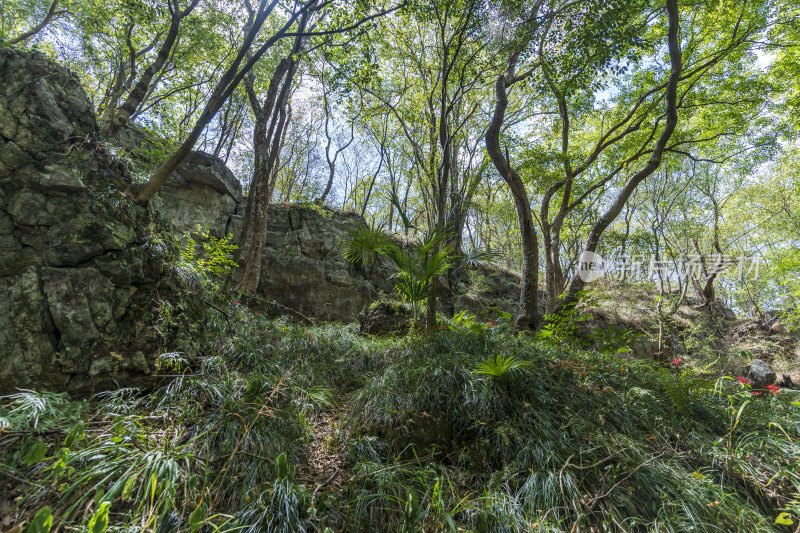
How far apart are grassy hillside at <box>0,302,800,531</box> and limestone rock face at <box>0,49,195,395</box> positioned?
289mm

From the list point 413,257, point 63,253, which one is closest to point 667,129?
point 413,257

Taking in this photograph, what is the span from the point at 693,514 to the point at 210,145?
19.0 m

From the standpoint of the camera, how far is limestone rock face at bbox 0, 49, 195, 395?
221 cm

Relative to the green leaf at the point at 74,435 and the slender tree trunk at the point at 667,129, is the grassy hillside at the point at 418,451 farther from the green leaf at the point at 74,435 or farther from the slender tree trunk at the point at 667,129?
the slender tree trunk at the point at 667,129

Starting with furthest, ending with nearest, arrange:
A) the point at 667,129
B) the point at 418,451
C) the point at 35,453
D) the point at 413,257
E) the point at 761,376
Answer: the point at 761,376, the point at 667,129, the point at 413,257, the point at 418,451, the point at 35,453

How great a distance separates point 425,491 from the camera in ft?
7.01

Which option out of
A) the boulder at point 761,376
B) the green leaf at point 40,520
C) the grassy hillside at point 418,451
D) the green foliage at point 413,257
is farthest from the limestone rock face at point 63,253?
the boulder at point 761,376

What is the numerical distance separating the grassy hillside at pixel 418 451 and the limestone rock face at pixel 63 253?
29cm

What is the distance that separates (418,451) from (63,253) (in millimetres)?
3498

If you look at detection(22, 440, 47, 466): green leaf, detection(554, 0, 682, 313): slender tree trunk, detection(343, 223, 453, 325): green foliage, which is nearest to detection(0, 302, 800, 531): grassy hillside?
detection(22, 440, 47, 466): green leaf

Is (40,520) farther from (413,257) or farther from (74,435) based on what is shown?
(413,257)

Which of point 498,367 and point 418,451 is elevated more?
point 498,367

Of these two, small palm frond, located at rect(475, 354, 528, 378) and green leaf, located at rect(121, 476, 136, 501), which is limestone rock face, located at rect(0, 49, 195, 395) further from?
small palm frond, located at rect(475, 354, 528, 378)

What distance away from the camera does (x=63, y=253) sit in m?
2.48
